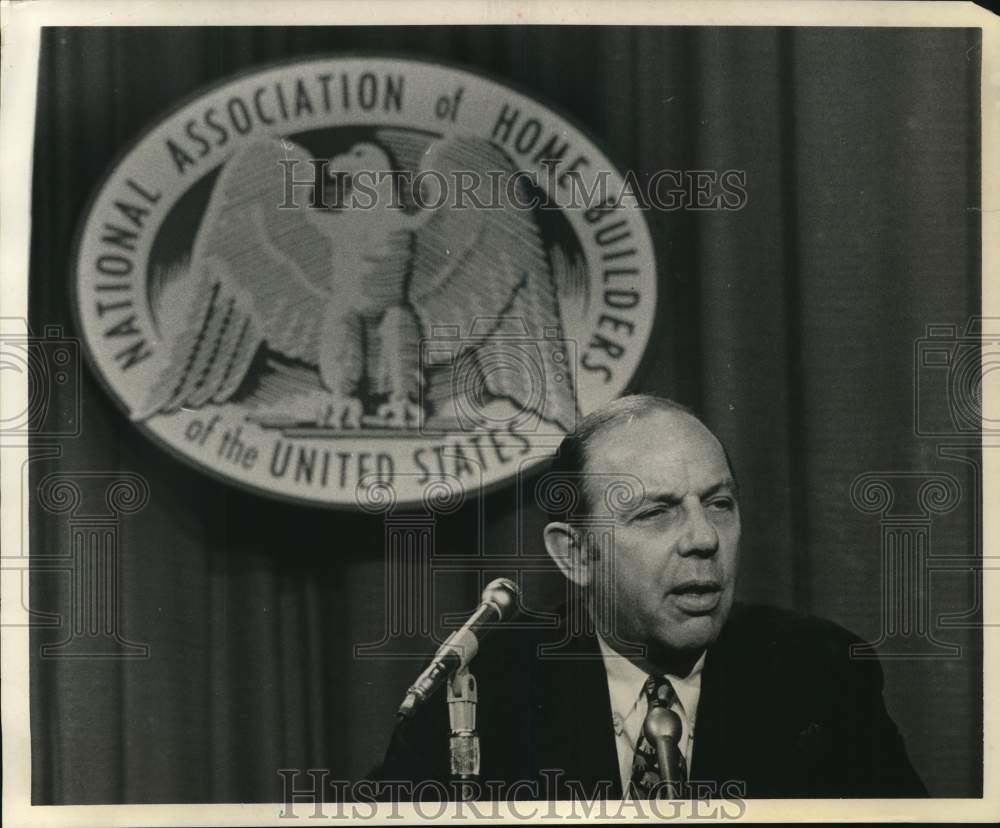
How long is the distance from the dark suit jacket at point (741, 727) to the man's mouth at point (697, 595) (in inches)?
2.4

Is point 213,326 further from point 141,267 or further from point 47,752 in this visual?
point 47,752

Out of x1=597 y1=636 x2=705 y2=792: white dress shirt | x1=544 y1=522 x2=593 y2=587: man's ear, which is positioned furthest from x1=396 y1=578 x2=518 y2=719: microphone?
x1=597 y1=636 x2=705 y2=792: white dress shirt

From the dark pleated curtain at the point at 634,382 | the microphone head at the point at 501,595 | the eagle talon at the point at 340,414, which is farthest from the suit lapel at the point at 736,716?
the eagle talon at the point at 340,414

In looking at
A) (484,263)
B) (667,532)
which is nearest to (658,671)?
(667,532)

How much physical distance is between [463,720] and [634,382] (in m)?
0.83

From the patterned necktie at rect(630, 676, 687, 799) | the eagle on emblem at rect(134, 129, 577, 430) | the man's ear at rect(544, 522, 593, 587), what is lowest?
the patterned necktie at rect(630, 676, 687, 799)

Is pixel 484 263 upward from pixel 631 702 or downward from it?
upward

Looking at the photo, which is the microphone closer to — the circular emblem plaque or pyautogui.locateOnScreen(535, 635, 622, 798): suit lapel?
pyautogui.locateOnScreen(535, 635, 622, 798): suit lapel

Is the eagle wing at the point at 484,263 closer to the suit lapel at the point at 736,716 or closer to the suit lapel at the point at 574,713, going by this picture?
the suit lapel at the point at 574,713

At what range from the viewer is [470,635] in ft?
9.80

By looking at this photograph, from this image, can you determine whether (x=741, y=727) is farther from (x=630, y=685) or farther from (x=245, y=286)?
(x=245, y=286)

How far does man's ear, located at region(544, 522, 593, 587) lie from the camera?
2984 mm

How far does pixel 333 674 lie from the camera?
9.77ft

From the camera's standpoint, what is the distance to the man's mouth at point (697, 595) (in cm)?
299
